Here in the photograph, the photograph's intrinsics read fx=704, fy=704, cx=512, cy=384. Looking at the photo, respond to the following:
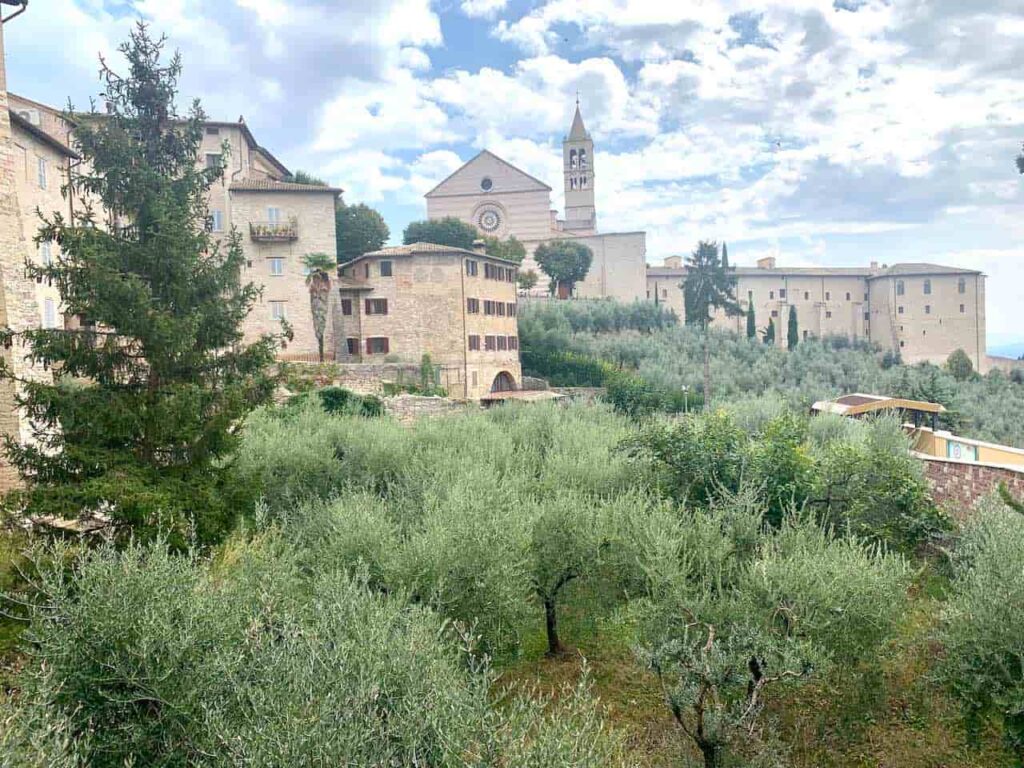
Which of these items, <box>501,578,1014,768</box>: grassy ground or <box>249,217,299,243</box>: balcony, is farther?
<box>249,217,299,243</box>: balcony

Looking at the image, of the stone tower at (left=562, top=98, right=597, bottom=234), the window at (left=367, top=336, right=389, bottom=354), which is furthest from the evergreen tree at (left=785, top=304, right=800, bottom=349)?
the window at (left=367, top=336, right=389, bottom=354)

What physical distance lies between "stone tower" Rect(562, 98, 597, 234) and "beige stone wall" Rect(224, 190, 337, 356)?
43.1 m

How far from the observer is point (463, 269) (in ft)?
127

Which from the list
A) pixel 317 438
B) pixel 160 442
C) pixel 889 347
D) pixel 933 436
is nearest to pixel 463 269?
pixel 317 438

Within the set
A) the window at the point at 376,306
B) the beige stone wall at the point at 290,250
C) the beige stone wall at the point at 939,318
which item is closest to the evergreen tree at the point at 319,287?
the beige stone wall at the point at 290,250

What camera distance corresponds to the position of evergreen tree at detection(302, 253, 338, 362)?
37.6m

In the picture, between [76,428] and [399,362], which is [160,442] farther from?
[399,362]

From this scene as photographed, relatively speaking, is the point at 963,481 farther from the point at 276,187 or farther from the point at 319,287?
the point at 276,187

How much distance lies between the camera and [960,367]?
202 ft

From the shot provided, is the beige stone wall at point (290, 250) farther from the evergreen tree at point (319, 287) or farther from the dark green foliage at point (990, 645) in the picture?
Result: the dark green foliage at point (990, 645)

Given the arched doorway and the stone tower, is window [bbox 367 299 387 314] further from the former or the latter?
the stone tower

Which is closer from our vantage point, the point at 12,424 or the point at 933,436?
the point at 12,424

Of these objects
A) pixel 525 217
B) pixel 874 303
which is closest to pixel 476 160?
→ pixel 525 217

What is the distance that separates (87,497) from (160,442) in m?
1.73
